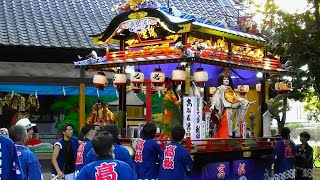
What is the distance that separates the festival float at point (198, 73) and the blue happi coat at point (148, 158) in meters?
1.14

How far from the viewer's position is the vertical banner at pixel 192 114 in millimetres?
9688

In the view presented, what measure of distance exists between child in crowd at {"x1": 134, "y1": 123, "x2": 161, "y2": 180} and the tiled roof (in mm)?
6865

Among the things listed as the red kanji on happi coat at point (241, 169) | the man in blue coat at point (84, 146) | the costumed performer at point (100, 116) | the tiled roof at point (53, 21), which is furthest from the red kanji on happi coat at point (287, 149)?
the tiled roof at point (53, 21)

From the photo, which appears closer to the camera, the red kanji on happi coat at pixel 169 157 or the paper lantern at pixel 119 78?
the red kanji on happi coat at pixel 169 157

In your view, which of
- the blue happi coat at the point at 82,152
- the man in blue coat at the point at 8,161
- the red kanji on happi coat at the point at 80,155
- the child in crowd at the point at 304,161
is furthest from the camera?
the child in crowd at the point at 304,161

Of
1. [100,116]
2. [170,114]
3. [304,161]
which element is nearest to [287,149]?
[304,161]

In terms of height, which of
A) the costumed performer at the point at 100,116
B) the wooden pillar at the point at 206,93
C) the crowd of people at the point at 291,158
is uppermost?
the wooden pillar at the point at 206,93

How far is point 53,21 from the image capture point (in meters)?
15.8

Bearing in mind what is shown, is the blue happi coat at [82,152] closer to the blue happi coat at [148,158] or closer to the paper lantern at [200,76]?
the blue happi coat at [148,158]

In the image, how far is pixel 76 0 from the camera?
17.3 metres

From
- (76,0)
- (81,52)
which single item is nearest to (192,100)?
(81,52)

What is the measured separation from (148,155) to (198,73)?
2.40 m

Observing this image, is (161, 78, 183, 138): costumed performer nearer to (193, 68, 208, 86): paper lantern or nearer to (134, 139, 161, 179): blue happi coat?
(193, 68, 208, 86): paper lantern

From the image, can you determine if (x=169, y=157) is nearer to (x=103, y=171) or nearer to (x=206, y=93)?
(x=103, y=171)
